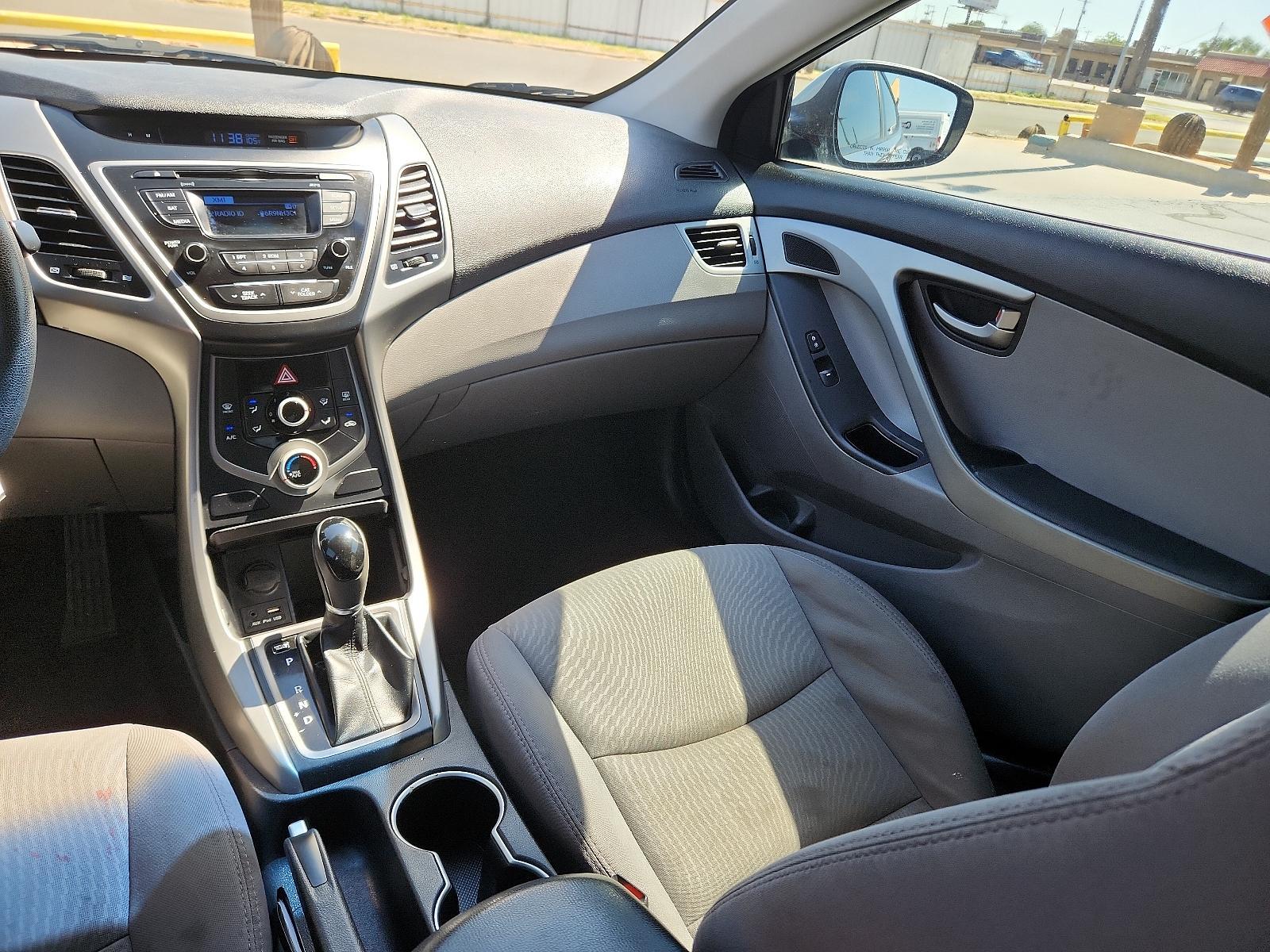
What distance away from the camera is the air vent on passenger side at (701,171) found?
189cm

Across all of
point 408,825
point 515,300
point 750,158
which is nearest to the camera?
point 408,825

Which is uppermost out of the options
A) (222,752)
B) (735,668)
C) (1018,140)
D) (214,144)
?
(1018,140)

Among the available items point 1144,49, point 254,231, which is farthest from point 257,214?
point 1144,49

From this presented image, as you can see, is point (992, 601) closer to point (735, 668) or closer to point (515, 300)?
point (735, 668)

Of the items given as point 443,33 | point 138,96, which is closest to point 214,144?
point 138,96

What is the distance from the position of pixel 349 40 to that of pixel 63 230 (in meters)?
1.14

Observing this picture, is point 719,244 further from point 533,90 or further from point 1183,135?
point 1183,135

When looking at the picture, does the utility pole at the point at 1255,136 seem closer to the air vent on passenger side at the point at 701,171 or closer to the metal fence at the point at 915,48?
the metal fence at the point at 915,48

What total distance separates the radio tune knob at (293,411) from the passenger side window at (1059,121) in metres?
1.19

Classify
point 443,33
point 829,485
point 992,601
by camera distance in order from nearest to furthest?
point 992,601 → point 829,485 → point 443,33

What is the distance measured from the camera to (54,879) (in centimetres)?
84

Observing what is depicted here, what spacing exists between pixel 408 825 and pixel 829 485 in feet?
3.43

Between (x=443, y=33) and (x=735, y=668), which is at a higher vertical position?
(x=443, y=33)

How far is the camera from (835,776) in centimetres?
120
